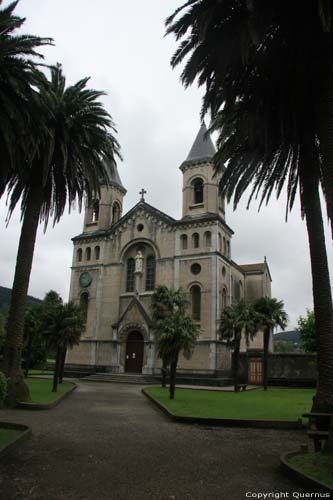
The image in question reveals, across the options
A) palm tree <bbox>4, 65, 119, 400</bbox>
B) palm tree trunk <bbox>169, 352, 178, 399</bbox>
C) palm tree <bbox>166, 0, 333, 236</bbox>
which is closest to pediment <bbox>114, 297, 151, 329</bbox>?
palm tree trunk <bbox>169, 352, 178, 399</bbox>

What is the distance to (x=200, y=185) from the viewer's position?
139 feet

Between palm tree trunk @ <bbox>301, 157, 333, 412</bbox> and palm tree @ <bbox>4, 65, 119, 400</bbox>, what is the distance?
32.7 ft

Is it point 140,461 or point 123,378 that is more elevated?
point 123,378

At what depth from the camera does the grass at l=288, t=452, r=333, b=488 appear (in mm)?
6938

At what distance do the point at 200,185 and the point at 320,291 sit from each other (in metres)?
29.7

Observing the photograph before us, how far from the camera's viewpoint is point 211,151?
42906 millimetres

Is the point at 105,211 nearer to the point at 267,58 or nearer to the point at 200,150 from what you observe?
the point at 200,150

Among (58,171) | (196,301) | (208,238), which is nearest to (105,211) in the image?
(208,238)

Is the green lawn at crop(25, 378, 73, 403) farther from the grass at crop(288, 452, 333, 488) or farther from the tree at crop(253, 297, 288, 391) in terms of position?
the tree at crop(253, 297, 288, 391)

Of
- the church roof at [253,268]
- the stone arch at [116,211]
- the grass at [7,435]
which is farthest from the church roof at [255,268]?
the grass at [7,435]

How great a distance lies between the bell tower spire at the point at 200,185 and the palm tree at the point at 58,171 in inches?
833

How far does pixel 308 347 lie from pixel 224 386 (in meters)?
19.1

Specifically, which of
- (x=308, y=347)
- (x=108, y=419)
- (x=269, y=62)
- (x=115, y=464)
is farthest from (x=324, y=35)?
(x=308, y=347)

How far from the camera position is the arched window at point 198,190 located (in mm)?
42406
